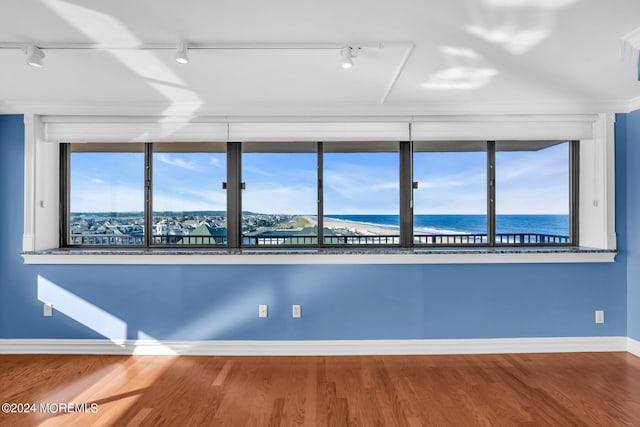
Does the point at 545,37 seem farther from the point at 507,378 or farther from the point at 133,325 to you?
the point at 133,325

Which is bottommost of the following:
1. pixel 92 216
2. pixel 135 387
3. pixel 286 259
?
pixel 135 387

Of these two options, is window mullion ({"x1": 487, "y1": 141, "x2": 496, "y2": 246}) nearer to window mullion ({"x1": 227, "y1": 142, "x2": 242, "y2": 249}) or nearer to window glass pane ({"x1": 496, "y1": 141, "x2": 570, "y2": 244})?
window glass pane ({"x1": 496, "y1": 141, "x2": 570, "y2": 244})

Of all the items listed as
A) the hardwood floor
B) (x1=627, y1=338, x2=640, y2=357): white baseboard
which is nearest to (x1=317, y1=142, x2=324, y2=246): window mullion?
the hardwood floor

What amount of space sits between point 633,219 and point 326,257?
2.83 m

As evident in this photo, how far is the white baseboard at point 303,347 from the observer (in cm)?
315

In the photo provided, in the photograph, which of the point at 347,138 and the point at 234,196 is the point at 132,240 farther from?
the point at 347,138

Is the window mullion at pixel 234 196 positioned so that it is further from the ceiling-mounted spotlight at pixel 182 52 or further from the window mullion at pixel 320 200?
the ceiling-mounted spotlight at pixel 182 52

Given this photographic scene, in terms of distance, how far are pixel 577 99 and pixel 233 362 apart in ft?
12.6

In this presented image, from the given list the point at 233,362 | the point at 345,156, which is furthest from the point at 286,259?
the point at 345,156

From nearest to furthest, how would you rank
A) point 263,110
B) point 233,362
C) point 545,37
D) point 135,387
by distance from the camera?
point 545,37, point 135,387, point 233,362, point 263,110

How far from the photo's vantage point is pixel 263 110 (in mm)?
3248

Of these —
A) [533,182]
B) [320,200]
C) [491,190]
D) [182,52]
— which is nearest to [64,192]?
[182,52]

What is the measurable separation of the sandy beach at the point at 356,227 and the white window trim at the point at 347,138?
442 millimetres

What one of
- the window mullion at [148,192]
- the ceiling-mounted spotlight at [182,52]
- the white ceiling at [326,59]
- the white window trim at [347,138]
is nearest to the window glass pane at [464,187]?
the white window trim at [347,138]
